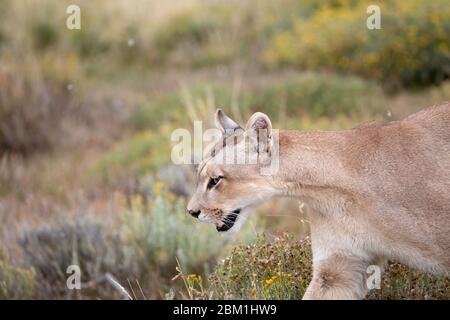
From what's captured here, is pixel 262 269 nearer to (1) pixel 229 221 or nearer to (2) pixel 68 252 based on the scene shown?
(1) pixel 229 221

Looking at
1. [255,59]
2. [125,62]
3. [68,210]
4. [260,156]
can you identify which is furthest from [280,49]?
[260,156]

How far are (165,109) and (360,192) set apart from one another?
10280 mm

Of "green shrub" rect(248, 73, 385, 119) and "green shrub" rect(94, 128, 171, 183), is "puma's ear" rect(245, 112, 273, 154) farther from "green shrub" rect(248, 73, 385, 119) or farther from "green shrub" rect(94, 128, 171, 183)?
"green shrub" rect(248, 73, 385, 119)

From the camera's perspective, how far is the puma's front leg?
5.30 m

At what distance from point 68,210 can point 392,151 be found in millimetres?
6086

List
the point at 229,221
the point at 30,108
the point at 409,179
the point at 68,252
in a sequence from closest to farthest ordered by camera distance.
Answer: the point at 409,179
the point at 229,221
the point at 68,252
the point at 30,108

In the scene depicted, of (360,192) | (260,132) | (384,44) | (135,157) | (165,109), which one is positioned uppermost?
(384,44)

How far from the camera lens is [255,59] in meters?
18.1

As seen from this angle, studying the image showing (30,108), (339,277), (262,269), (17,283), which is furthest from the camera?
(30,108)

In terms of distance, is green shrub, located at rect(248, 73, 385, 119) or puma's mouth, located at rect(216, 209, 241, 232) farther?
green shrub, located at rect(248, 73, 385, 119)

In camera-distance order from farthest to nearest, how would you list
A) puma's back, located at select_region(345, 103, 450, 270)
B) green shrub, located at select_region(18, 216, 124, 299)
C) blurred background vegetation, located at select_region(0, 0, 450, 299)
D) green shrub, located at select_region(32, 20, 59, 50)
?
1. green shrub, located at select_region(32, 20, 59, 50)
2. green shrub, located at select_region(18, 216, 124, 299)
3. blurred background vegetation, located at select_region(0, 0, 450, 299)
4. puma's back, located at select_region(345, 103, 450, 270)

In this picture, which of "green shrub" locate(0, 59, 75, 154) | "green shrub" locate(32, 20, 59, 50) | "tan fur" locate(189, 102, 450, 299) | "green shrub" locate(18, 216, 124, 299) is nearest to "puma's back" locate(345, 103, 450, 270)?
"tan fur" locate(189, 102, 450, 299)

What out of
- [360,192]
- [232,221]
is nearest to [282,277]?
[232,221]

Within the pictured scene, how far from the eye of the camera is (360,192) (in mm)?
5223
